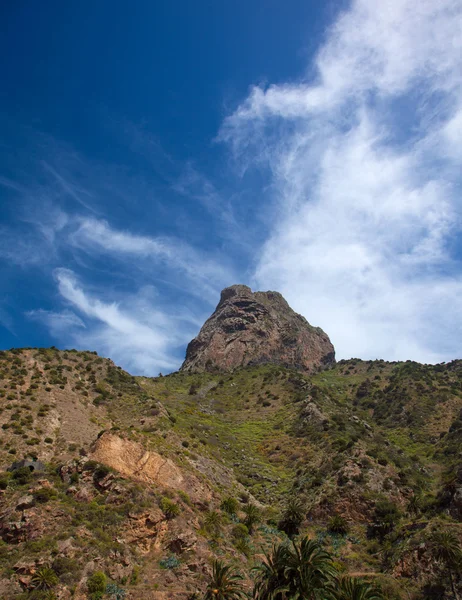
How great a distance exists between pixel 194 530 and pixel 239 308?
115 m

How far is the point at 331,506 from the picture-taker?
47.8m

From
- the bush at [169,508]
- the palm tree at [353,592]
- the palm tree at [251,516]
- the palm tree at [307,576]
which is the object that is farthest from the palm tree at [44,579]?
the palm tree at [251,516]

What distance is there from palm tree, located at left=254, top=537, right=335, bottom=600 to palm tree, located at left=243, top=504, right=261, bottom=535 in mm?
14913

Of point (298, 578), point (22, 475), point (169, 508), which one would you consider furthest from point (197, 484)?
point (298, 578)

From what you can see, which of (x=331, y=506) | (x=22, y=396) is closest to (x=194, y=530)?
(x=331, y=506)

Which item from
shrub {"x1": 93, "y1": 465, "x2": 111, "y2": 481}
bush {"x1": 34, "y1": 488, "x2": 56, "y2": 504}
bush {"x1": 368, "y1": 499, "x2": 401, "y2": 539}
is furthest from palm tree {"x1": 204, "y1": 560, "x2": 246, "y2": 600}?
bush {"x1": 368, "y1": 499, "x2": 401, "y2": 539}

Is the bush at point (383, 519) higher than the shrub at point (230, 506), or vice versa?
the bush at point (383, 519)

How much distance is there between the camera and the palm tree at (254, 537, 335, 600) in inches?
1042

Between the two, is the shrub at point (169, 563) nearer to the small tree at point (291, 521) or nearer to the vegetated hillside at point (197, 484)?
the vegetated hillside at point (197, 484)

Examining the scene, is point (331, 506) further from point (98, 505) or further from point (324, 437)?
point (98, 505)

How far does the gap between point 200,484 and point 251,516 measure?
A: 23.0ft

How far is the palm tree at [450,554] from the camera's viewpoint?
1168 inches

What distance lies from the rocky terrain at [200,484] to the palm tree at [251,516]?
0.33m

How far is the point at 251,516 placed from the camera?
44.4 m
